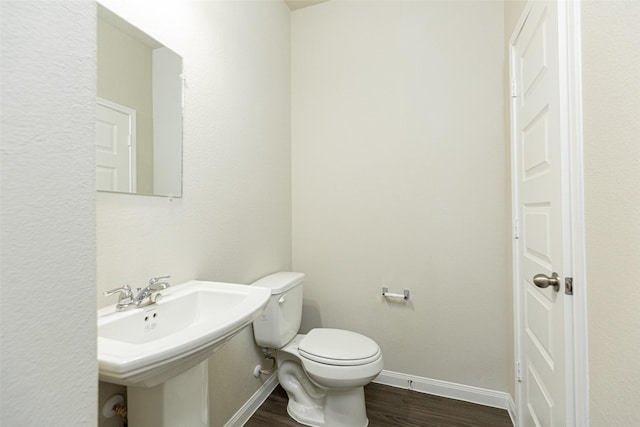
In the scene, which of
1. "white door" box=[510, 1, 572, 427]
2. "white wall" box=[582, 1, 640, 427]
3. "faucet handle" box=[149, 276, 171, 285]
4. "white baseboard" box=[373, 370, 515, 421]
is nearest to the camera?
"white wall" box=[582, 1, 640, 427]

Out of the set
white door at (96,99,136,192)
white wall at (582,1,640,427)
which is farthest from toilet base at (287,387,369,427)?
white door at (96,99,136,192)

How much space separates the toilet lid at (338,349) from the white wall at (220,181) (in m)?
0.37

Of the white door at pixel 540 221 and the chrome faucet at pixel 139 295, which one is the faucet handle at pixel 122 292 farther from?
the white door at pixel 540 221

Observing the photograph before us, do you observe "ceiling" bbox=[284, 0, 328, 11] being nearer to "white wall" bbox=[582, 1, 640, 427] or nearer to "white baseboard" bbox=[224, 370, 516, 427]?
"white wall" bbox=[582, 1, 640, 427]

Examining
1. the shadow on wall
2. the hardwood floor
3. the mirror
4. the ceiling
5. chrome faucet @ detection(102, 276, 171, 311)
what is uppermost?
the ceiling

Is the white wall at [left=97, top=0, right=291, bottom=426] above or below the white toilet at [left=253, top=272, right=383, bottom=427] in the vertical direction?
above

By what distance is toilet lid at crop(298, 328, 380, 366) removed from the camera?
1418mm

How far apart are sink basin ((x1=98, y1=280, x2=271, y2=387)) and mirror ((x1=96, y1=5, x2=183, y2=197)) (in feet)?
1.36

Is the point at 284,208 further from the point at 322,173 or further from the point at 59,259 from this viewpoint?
the point at 59,259

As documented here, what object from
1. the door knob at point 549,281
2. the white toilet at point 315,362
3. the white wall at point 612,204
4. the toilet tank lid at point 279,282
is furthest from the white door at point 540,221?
the toilet tank lid at point 279,282

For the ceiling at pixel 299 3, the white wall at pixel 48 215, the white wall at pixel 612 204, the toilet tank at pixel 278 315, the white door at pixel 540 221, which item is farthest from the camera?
the ceiling at pixel 299 3

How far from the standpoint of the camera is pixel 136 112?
3.53 feet

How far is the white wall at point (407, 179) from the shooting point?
175 centimetres

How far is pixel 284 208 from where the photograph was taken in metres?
2.09
